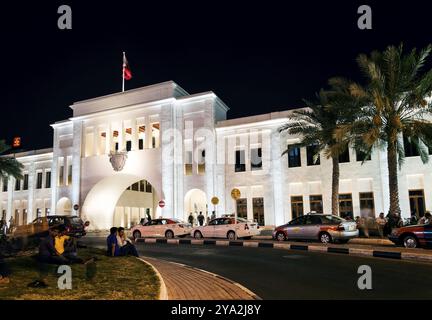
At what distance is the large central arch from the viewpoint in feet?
127

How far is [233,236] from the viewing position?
22.4 m

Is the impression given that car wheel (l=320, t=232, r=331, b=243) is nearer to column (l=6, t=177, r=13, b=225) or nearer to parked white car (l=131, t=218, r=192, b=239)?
parked white car (l=131, t=218, r=192, b=239)

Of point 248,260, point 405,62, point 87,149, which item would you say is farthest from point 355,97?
point 87,149

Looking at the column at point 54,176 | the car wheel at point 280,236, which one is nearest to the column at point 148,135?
the column at point 54,176

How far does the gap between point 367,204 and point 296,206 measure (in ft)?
17.8

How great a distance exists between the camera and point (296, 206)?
1226 inches

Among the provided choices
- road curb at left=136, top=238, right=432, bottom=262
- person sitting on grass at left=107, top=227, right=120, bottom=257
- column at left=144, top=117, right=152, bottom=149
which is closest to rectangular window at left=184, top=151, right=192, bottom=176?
column at left=144, top=117, right=152, bottom=149

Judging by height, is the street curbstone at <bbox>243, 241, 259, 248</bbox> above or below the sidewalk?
below

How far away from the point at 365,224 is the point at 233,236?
7.27 meters

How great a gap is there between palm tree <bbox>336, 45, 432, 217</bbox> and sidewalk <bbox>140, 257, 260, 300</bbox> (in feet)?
43.2

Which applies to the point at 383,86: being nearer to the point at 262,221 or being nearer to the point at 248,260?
the point at 248,260

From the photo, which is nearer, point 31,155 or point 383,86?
point 383,86

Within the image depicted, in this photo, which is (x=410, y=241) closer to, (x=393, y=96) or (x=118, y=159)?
(x=393, y=96)

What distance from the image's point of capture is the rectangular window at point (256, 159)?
3266 centimetres
